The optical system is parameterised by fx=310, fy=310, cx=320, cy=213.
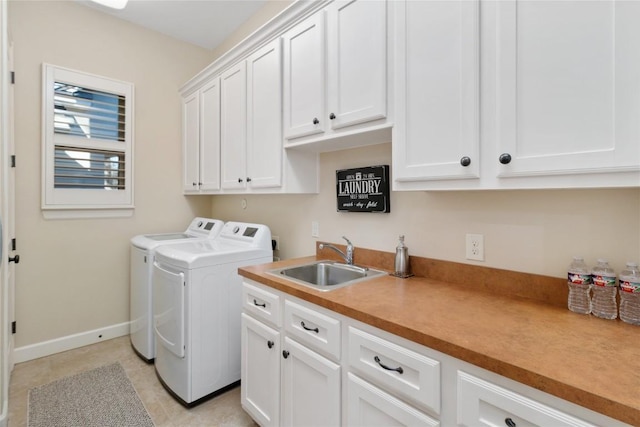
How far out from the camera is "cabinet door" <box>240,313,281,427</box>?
1.52 meters

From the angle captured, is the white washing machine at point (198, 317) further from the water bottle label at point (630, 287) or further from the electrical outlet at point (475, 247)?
the water bottle label at point (630, 287)

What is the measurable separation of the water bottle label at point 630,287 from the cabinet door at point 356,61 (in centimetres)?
105

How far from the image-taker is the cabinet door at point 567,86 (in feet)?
2.77

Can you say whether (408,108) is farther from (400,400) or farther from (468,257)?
(400,400)

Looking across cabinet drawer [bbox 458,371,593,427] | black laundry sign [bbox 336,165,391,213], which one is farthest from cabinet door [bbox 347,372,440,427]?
black laundry sign [bbox 336,165,391,213]

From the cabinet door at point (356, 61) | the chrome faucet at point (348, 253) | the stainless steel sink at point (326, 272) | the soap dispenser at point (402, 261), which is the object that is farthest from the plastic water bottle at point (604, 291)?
the chrome faucet at point (348, 253)

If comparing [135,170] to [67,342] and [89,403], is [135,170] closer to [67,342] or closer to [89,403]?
[67,342]

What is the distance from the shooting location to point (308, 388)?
1348mm

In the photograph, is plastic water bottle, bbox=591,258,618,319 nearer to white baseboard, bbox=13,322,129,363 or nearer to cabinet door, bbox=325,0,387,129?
cabinet door, bbox=325,0,387,129

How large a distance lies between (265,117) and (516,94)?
1.51m

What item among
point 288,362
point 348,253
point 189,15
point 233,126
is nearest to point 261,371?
point 288,362

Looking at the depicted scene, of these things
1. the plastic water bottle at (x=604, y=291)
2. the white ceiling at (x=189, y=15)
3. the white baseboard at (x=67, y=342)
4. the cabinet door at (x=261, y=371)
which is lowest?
the white baseboard at (x=67, y=342)

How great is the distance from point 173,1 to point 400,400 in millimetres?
3318

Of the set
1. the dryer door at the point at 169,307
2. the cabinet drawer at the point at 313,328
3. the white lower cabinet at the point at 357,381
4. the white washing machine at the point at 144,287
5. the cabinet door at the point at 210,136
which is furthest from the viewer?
the cabinet door at the point at 210,136
